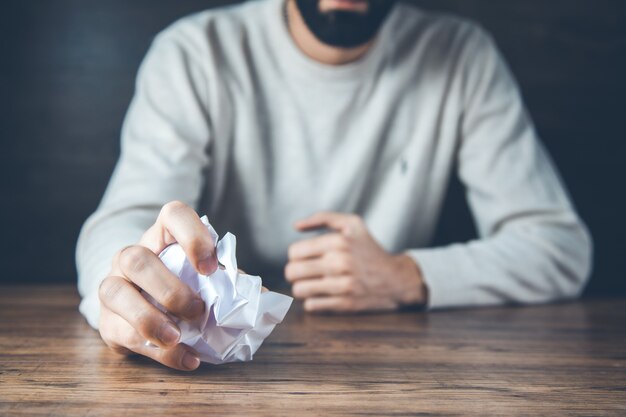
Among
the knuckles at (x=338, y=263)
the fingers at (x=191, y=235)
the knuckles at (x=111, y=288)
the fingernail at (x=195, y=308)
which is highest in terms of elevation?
the fingers at (x=191, y=235)

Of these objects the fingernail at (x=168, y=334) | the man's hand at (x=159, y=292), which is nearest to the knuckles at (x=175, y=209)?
the man's hand at (x=159, y=292)

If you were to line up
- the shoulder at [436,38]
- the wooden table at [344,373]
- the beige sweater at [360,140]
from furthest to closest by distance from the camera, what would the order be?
the shoulder at [436,38] < the beige sweater at [360,140] < the wooden table at [344,373]

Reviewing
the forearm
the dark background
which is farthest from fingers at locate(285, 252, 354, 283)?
the dark background

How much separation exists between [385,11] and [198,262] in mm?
856

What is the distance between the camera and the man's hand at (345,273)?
992 mm

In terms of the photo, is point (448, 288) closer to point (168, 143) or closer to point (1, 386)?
point (168, 143)

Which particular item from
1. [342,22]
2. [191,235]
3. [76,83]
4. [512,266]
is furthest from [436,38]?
[191,235]

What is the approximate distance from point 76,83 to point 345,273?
951mm

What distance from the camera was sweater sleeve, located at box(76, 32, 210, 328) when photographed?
3.18 feet

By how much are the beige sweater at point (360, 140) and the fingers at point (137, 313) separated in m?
0.50

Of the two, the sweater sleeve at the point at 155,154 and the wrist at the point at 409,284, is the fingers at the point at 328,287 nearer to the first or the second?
the wrist at the point at 409,284

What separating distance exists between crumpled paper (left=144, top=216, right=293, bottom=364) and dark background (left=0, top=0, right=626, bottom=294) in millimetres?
1064

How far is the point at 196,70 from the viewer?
4.08ft

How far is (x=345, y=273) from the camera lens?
1010 mm
